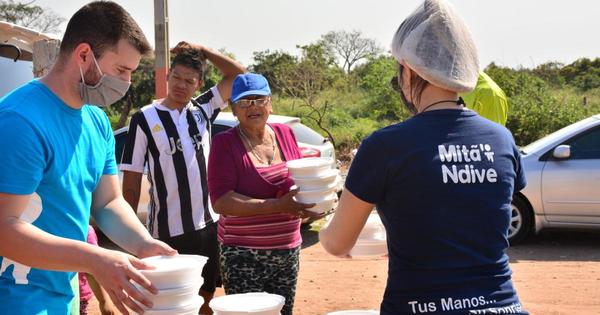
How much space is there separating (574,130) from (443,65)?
737cm

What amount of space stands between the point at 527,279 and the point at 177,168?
468 cm

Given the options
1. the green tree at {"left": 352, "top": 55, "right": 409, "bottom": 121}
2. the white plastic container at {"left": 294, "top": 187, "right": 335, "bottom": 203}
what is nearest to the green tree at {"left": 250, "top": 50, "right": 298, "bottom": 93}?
the green tree at {"left": 352, "top": 55, "right": 409, "bottom": 121}

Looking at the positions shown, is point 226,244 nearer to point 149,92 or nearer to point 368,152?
point 368,152

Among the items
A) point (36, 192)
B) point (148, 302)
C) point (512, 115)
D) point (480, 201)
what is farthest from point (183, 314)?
point (512, 115)

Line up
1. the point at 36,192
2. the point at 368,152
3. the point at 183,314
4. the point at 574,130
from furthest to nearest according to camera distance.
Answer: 1. the point at 574,130
2. the point at 183,314
3. the point at 36,192
4. the point at 368,152

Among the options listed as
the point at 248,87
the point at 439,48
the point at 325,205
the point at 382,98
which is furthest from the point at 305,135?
the point at 382,98

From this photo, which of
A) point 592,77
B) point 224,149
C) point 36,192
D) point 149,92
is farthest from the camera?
point 592,77

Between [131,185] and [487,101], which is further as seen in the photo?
[487,101]

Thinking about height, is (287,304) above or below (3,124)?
below

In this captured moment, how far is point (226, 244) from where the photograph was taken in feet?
13.6

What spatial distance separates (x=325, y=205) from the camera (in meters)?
4.05

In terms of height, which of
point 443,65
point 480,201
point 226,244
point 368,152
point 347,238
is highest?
point 443,65

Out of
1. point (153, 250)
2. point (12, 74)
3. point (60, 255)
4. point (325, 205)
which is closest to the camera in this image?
point (60, 255)

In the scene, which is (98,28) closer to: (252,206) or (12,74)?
(252,206)
